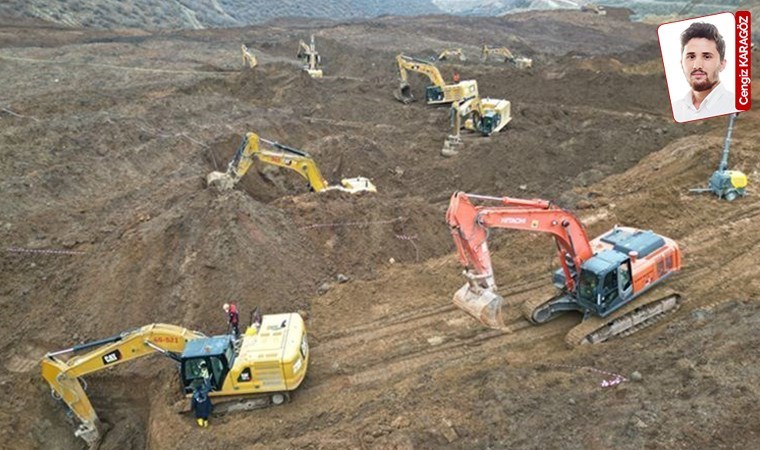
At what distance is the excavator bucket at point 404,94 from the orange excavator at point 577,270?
61.9 feet

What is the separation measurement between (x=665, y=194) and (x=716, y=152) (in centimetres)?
326

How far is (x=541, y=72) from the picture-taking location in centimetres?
3341

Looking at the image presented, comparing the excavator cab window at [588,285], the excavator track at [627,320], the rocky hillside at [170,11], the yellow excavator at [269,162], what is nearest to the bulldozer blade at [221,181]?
the yellow excavator at [269,162]

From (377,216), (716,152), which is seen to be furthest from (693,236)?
(377,216)

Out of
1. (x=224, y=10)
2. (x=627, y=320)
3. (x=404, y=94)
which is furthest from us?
(x=224, y=10)

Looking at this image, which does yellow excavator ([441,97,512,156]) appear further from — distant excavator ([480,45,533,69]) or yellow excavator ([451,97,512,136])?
distant excavator ([480,45,533,69])

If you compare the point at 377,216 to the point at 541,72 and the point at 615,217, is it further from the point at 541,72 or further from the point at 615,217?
the point at 541,72

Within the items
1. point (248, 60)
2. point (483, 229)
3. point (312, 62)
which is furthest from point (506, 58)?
point (483, 229)

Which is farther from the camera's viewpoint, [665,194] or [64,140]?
[64,140]

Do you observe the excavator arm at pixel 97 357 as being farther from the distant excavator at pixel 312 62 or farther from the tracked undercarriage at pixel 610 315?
the distant excavator at pixel 312 62

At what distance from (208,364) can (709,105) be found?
12339 mm

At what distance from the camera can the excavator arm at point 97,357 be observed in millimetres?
10453

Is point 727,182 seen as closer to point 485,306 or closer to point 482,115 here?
point 482,115

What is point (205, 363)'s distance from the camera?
1036 cm
